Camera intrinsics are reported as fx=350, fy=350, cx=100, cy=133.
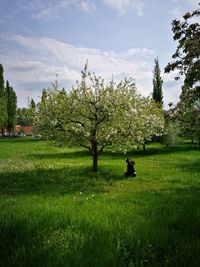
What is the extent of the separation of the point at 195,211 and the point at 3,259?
256 inches

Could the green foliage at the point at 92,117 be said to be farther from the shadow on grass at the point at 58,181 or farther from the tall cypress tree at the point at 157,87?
the tall cypress tree at the point at 157,87

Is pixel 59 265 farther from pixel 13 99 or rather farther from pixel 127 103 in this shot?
pixel 13 99

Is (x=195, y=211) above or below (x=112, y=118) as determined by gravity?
below

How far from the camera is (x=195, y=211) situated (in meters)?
11.2

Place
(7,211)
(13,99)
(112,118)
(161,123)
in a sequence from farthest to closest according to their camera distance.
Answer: (13,99), (161,123), (112,118), (7,211)

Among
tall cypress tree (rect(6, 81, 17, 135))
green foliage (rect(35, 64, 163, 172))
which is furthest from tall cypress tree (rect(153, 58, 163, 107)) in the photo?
tall cypress tree (rect(6, 81, 17, 135))

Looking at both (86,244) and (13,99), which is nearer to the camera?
(86,244)

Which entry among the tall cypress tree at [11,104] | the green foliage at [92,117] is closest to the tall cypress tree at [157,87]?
the green foliage at [92,117]

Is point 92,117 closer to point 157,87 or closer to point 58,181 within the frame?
point 58,181

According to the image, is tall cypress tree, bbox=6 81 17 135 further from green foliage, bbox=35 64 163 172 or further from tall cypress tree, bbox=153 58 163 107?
green foliage, bbox=35 64 163 172

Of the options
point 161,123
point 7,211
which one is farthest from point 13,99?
point 7,211

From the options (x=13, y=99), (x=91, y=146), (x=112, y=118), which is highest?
(x=13, y=99)

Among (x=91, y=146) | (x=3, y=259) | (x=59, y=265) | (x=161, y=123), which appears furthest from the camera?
(x=161, y=123)

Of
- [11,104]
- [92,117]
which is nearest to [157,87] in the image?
[92,117]
